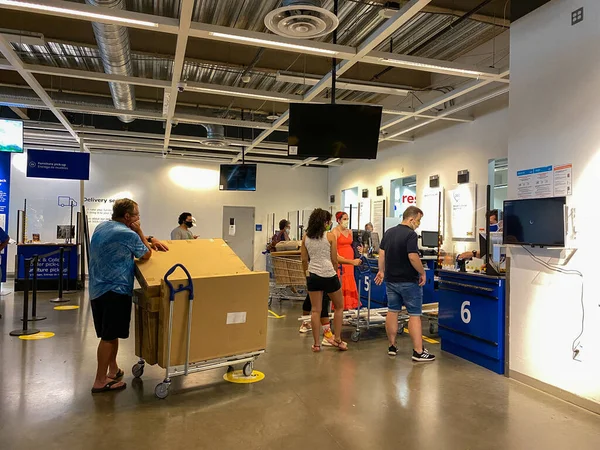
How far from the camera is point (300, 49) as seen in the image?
5.04 m

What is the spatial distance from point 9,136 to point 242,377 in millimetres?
7178

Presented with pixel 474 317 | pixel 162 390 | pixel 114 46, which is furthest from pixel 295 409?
pixel 114 46

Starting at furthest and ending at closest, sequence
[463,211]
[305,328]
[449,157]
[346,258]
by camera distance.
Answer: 1. [449,157]
2. [463,211]
3. [305,328]
4. [346,258]

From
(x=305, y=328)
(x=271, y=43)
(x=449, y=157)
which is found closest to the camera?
(x=271, y=43)

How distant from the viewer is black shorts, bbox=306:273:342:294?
15.4 feet

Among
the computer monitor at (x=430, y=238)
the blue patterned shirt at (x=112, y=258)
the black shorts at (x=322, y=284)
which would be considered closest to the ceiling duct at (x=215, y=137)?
the computer monitor at (x=430, y=238)

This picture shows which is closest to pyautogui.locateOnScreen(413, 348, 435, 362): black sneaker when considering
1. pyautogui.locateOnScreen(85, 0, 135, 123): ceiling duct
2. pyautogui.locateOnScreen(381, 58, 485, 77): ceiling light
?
pyautogui.locateOnScreen(381, 58, 485, 77): ceiling light

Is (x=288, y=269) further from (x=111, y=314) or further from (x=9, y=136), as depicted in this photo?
(x=9, y=136)

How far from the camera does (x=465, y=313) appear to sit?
473 cm

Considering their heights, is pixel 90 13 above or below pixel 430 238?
above

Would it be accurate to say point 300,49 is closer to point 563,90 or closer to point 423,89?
point 563,90

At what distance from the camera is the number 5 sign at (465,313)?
4.68m

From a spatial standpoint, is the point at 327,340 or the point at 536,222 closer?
the point at 536,222

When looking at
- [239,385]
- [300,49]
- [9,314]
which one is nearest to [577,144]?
[300,49]
